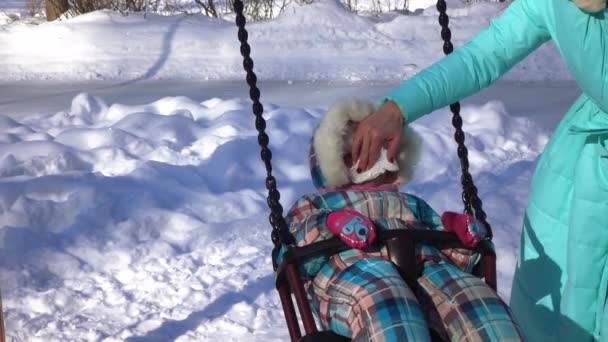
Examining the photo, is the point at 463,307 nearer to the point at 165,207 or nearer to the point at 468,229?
the point at 468,229

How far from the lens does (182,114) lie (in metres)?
6.45

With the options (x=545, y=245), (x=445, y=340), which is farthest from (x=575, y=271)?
(x=445, y=340)

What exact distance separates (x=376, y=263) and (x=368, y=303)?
161mm

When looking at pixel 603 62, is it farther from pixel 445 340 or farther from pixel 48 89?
pixel 48 89

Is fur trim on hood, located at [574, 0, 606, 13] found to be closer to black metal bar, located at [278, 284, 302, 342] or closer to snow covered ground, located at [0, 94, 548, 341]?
black metal bar, located at [278, 284, 302, 342]

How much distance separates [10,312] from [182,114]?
2925 mm

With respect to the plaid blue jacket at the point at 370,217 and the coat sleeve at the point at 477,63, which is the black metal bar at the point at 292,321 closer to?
the plaid blue jacket at the point at 370,217

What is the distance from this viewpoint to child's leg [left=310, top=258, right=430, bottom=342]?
2.02 meters

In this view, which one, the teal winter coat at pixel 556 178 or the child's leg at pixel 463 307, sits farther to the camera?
the teal winter coat at pixel 556 178

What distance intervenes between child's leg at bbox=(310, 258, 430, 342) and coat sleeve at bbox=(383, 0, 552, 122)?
1.37 ft

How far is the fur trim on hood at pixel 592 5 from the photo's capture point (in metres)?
1.98

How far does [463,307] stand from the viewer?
2127 mm

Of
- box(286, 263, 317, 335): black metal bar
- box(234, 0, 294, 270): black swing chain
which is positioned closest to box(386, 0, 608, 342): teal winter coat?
box(234, 0, 294, 270): black swing chain

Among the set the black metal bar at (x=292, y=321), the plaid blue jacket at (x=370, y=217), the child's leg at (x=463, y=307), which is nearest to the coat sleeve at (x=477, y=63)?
the plaid blue jacket at (x=370, y=217)
